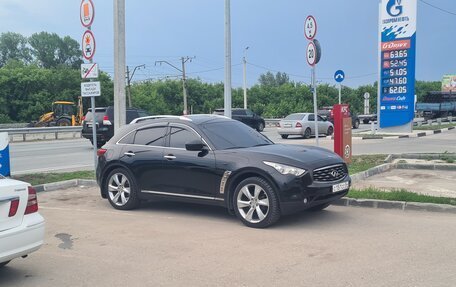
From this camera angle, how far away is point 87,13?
36.1 ft

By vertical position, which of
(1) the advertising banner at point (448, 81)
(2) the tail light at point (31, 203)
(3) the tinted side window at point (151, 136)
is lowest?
(2) the tail light at point (31, 203)

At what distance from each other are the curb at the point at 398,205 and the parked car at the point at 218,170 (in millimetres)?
791

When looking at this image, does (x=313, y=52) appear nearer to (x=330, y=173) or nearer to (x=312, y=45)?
(x=312, y=45)

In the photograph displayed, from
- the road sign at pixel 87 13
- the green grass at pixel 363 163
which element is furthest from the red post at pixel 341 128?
the road sign at pixel 87 13

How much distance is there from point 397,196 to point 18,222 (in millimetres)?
6147

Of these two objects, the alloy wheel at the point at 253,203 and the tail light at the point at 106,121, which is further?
the tail light at the point at 106,121

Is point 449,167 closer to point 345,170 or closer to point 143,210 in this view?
point 345,170

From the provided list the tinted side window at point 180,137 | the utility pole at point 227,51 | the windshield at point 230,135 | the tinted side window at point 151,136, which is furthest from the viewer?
the utility pole at point 227,51

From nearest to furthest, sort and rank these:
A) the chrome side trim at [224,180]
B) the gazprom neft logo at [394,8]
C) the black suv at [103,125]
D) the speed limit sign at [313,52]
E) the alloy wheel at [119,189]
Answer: the chrome side trim at [224,180], the alloy wheel at [119,189], the speed limit sign at [313,52], the black suv at [103,125], the gazprom neft logo at [394,8]

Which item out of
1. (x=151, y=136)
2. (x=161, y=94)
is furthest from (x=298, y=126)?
(x=161, y=94)

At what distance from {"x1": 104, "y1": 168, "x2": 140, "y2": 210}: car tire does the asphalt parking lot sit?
0.22 metres

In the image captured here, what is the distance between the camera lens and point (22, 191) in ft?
16.3

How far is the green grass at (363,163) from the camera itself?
1197 cm

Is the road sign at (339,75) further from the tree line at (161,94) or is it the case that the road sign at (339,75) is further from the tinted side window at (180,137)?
the tree line at (161,94)
